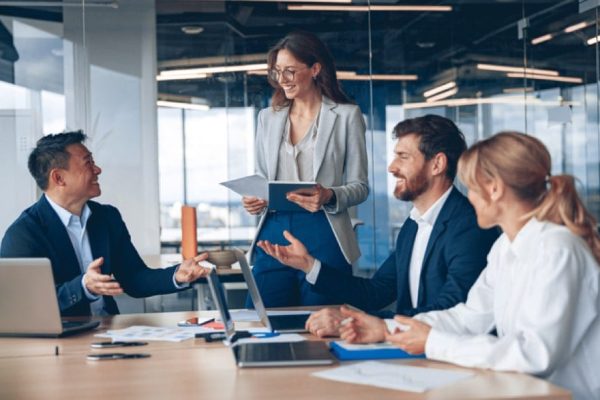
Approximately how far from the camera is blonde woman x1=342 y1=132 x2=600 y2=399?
2.16 m

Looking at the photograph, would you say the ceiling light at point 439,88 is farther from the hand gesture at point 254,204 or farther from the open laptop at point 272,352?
the open laptop at point 272,352

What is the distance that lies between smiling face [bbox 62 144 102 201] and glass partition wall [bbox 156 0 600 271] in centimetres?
270

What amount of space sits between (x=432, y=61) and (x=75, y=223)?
3.76m

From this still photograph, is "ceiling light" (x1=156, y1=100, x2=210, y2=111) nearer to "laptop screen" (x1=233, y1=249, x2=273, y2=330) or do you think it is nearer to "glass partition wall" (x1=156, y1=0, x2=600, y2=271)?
"glass partition wall" (x1=156, y1=0, x2=600, y2=271)

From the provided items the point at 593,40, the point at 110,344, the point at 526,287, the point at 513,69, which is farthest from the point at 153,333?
the point at 593,40

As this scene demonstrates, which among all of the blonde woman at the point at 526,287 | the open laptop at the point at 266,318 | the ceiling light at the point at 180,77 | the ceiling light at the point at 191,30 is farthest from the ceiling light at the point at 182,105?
the blonde woman at the point at 526,287

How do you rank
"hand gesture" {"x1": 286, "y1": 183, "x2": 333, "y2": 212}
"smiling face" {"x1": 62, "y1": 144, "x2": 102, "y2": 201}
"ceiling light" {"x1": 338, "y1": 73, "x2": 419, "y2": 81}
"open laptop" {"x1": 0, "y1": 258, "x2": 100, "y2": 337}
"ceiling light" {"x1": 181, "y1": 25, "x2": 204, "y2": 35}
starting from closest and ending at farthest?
"open laptop" {"x1": 0, "y1": 258, "x2": 100, "y2": 337}, "hand gesture" {"x1": 286, "y1": 183, "x2": 333, "y2": 212}, "smiling face" {"x1": 62, "y1": 144, "x2": 102, "y2": 201}, "ceiling light" {"x1": 181, "y1": 25, "x2": 204, "y2": 35}, "ceiling light" {"x1": 338, "y1": 73, "x2": 419, "y2": 81}

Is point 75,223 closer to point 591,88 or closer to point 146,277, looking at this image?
point 146,277

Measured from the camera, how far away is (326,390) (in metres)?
2.02

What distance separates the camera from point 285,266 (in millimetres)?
3658

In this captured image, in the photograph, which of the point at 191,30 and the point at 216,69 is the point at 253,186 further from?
the point at 191,30

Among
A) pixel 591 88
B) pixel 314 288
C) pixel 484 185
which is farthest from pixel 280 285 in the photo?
pixel 591 88

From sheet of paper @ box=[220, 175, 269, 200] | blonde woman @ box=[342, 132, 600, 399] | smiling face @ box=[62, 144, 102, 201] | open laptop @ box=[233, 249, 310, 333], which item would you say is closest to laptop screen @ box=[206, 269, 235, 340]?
open laptop @ box=[233, 249, 310, 333]

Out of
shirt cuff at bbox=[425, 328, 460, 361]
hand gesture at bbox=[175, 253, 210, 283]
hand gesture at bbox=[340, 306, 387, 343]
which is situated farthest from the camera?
hand gesture at bbox=[175, 253, 210, 283]
